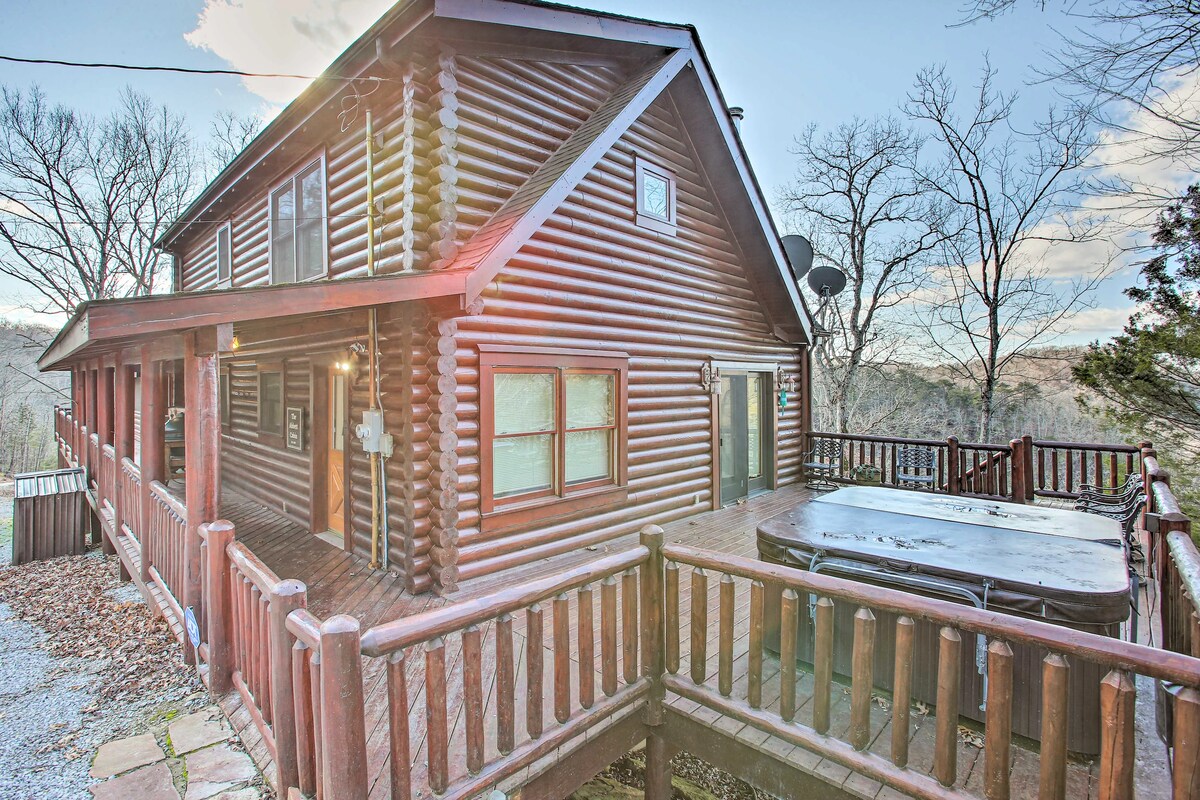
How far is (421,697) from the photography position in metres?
3.22

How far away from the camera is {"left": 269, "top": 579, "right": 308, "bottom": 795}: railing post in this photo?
2.44 metres

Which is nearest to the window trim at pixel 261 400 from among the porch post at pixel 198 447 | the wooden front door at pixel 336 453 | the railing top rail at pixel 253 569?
the wooden front door at pixel 336 453

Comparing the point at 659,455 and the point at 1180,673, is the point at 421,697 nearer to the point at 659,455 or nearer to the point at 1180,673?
the point at 1180,673

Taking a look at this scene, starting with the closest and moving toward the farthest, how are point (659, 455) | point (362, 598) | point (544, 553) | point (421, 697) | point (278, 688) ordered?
point (278, 688)
point (421, 697)
point (362, 598)
point (544, 553)
point (659, 455)

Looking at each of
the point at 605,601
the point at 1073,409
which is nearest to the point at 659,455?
the point at 605,601

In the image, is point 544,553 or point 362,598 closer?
point 362,598

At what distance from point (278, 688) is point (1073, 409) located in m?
27.0

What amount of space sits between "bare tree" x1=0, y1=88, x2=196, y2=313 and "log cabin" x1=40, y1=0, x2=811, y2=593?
14777 mm

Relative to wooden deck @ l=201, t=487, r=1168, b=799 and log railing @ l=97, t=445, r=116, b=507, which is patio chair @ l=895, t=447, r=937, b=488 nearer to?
wooden deck @ l=201, t=487, r=1168, b=799

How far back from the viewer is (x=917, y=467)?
31.2 ft

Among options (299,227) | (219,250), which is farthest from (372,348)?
(219,250)

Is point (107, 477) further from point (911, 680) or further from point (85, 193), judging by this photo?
point (85, 193)

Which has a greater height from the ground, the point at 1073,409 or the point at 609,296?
the point at 609,296

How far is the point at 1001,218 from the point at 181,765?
18.4 metres
